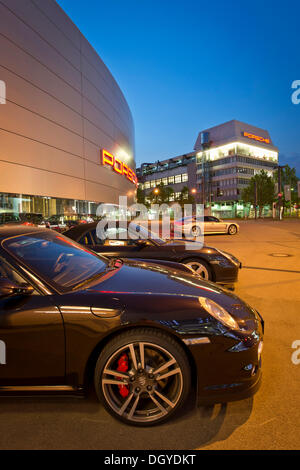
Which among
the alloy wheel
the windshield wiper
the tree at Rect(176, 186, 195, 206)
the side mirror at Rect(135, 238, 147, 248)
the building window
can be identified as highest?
the building window

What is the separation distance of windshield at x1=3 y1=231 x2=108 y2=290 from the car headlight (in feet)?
3.56

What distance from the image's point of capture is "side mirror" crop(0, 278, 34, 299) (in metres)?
1.99

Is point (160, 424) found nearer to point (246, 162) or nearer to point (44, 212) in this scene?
point (44, 212)

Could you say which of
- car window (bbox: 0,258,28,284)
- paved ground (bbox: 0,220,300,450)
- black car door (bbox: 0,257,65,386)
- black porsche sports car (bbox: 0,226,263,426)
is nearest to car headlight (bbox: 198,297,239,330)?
black porsche sports car (bbox: 0,226,263,426)

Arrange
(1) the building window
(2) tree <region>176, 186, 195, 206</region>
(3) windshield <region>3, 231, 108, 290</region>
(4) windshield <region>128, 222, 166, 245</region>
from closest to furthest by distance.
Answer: (3) windshield <region>3, 231, 108, 290</region> → (4) windshield <region>128, 222, 166, 245</region> → (2) tree <region>176, 186, 195, 206</region> → (1) the building window

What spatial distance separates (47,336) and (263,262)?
25.4 feet

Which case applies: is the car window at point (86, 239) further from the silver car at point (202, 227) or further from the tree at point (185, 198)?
the tree at point (185, 198)

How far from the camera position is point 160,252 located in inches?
221

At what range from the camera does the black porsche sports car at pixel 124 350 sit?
2.04m

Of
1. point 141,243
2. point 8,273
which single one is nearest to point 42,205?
point 141,243

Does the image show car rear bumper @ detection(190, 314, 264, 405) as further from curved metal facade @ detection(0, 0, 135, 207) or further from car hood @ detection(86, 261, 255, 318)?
curved metal facade @ detection(0, 0, 135, 207)

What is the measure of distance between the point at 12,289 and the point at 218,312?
5.16ft

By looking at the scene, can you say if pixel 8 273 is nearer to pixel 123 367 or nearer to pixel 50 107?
pixel 123 367
